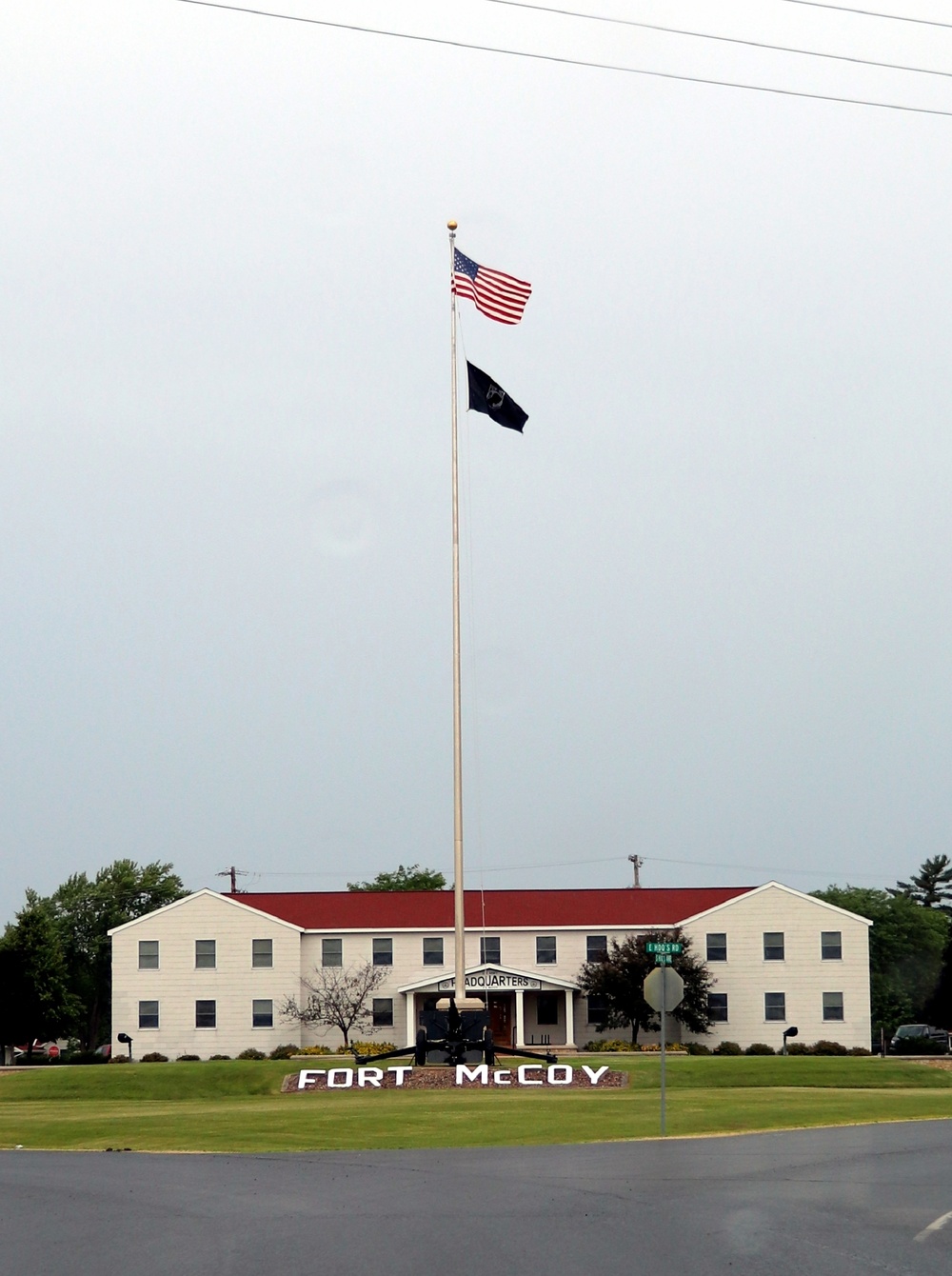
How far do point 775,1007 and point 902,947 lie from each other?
145ft

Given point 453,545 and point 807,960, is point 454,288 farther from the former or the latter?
point 807,960

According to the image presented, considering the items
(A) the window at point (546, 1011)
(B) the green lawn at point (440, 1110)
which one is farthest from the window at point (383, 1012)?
(B) the green lawn at point (440, 1110)

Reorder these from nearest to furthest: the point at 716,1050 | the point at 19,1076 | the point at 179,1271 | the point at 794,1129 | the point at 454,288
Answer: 1. the point at 179,1271
2. the point at 794,1129
3. the point at 454,288
4. the point at 19,1076
5. the point at 716,1050

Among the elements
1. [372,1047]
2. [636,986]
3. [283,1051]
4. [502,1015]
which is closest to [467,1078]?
[372,1047]

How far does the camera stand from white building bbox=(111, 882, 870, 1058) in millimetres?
65375

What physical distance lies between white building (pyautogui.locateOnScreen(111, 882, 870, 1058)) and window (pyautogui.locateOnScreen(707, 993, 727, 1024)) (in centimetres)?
6

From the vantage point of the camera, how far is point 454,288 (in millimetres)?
37625

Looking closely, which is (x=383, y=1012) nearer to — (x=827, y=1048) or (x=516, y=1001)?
(x=516, y=1001)

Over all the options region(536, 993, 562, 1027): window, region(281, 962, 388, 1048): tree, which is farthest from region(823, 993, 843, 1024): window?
region(281, 962, 388, 1048): tree

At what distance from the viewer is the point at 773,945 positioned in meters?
66.5

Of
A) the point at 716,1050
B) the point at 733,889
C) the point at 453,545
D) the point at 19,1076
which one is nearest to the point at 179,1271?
the point at 453,545

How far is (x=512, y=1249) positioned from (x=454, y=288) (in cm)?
2912

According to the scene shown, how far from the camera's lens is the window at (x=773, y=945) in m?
66.4

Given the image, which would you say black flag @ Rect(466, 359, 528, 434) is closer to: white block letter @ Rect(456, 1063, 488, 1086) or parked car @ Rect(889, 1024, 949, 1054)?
white block letter @ Rect(456, 1063, 488, 1086)
